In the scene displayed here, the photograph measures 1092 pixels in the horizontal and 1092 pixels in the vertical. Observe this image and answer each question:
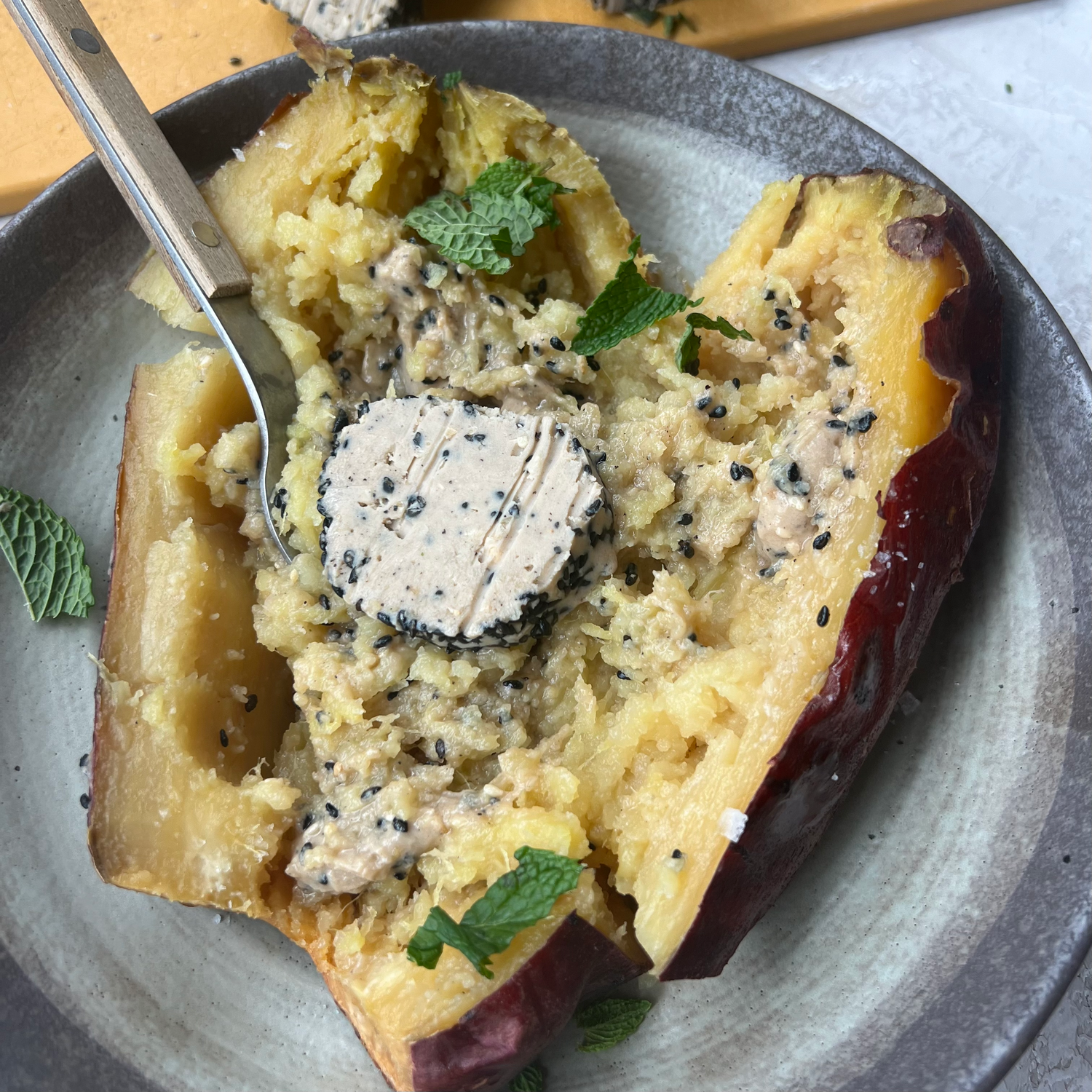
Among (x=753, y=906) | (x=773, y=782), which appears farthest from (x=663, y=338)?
(x=753, y=906)

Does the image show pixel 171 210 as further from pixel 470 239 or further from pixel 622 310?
pixel 622 310

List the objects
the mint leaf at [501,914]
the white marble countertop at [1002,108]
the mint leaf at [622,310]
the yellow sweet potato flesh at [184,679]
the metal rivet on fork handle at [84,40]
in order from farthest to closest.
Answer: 1. the white marble countertop at [1002,108]
2. the metal rivet on fork handle at [84,40]
3. the mint leaf at [622,310]
4. the yellow sweet potato flesh at [184,679]
5. the mint leaf at [501,914]

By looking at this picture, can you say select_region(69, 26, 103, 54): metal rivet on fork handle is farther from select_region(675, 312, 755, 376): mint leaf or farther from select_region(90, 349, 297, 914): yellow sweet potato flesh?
select_region(675, 312, 755, 376): mint leaf

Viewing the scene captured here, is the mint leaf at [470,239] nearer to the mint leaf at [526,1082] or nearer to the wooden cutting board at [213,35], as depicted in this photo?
the wooden cutting board at [213,35]

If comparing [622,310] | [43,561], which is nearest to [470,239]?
[622,310]

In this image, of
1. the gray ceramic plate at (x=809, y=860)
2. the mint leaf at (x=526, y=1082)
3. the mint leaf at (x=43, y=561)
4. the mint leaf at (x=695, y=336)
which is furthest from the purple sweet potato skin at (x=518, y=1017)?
the mint leaf at (x=43, y=561)

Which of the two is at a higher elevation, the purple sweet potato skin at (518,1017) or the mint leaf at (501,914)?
the mint leaf at (501,914)

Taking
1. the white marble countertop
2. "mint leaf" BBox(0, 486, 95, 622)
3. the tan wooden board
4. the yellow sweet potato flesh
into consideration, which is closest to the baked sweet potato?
the yellow sweet potato flesh

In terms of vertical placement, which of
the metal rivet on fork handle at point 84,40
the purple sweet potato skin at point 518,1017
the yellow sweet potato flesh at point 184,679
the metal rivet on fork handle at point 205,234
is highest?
the metal rivet on fork handle at point 84,40
